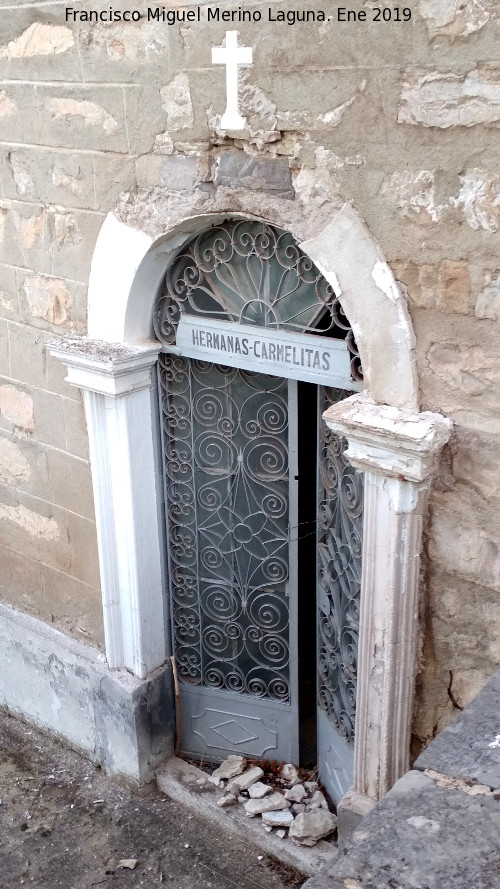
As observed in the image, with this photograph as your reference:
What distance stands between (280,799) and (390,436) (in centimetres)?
218

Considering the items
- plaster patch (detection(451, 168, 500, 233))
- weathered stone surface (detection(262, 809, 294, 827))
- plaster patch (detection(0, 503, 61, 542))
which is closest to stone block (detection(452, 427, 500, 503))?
plaster patch (detection(451, 168, 500, 233))

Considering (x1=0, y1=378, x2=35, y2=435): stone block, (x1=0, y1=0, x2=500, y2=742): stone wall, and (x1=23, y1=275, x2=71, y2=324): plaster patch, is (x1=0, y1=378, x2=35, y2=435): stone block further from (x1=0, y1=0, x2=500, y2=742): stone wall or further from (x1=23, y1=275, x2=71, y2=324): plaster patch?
(x1=23, y1=275, x2=71, y2=324): plaster patch

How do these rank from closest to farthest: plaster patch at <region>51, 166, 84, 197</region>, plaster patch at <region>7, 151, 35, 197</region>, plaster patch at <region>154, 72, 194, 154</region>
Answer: plaster patch at <region>154, 72, 194, 154</region>
plaster patch at <region>51, 166, 84, 197</region>
plaster patch at <region>7, 151, 35, 197</region>

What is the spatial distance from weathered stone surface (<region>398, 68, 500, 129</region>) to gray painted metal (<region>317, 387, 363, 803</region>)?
119cm

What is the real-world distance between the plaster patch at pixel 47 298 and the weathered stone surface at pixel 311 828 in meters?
2.59

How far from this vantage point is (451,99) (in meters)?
2.77

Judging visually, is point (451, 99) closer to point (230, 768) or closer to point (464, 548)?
point (464, 548)

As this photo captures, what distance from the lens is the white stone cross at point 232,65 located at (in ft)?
10.6

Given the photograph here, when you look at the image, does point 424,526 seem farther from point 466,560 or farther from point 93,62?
point 93,62

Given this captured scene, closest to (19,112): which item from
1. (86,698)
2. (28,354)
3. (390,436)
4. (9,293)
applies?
(9,293)

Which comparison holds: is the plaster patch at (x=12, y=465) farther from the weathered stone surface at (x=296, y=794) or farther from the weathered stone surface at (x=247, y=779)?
the weathered stone surface at (x=296, y=794)

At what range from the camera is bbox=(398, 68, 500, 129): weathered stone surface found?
8.86 feet

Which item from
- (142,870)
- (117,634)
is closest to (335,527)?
(117,634)

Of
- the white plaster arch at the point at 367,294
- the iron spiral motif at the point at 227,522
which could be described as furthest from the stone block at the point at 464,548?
the iron spiral motif at the point at 227,522
